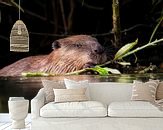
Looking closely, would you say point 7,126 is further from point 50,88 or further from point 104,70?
point 104,70

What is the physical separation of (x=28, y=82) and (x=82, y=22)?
51.3 inches

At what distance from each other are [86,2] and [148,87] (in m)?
1.78

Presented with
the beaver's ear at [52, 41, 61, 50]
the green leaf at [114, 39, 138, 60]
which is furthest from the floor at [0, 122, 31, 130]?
the green leaf at [114, 39, 138, 60]

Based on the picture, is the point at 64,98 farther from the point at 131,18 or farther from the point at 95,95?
the point at 131,18

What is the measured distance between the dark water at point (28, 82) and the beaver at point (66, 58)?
118 millimetres

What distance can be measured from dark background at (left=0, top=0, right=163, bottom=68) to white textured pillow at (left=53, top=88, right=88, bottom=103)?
122 cm

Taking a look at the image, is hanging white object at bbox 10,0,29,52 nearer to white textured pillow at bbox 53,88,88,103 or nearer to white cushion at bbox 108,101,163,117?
white textured pillow at bbox 53,88,88,103

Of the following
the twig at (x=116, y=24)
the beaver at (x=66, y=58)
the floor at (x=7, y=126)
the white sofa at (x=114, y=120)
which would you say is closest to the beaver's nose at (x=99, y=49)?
the beaver at (x=66, y=58)

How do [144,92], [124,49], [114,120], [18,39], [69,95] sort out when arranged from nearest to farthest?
[114,120] < [69,95] < [144,92] < [18,39] < [124,49]

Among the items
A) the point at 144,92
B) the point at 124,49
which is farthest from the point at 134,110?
the point at 124,49

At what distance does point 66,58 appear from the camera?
504cm

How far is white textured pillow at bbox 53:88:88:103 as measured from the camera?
399 centimetres

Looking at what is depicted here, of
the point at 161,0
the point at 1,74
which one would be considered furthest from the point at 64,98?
the point at 161,0

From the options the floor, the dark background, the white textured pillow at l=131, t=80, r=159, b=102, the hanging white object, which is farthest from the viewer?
the dark background
